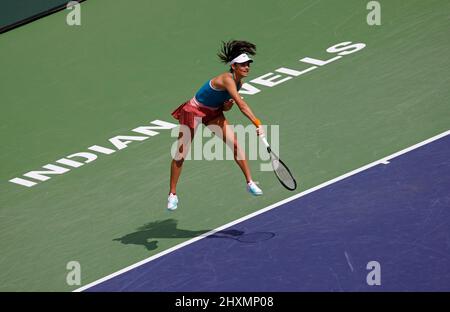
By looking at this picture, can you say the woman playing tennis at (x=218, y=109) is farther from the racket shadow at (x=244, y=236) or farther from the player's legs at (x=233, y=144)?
the racket shadow at (x=244, y=236)

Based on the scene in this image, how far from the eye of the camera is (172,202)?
14461 millimetres

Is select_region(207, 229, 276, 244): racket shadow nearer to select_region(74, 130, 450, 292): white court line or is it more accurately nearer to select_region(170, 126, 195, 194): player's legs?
select_region(74, 130, 450, 292): white court line

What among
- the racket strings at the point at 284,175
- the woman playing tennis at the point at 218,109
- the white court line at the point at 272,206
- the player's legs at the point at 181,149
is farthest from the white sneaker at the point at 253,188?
the player's legs at the point at 181,149

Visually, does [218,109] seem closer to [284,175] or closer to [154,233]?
[284,175]

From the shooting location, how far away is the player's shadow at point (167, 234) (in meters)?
14.1

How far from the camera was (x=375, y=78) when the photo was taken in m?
17.8

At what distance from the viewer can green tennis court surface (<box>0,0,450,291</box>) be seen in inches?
590

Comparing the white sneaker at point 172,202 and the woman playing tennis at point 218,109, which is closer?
the woman playing tennis at point 218,109

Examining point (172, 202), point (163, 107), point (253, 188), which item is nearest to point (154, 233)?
point (172, 202)

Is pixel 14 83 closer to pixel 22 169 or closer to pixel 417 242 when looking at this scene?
pixel 22 169

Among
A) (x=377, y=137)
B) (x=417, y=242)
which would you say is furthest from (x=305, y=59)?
(x=417, y=242)

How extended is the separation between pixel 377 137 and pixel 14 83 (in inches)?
286

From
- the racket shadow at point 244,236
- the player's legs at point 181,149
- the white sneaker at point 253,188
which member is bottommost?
the racket shadow at point 244,236

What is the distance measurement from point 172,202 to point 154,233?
54 centimetres
